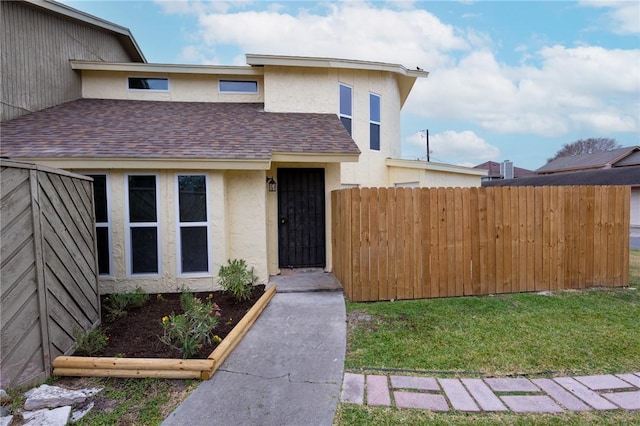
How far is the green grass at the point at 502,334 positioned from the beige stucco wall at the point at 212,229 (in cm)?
264

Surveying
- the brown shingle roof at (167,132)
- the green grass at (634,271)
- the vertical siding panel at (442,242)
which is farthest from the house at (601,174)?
the brown shingle roof at (167,132)

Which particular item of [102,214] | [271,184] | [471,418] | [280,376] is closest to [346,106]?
[271,184]

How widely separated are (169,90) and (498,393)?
10469 mm

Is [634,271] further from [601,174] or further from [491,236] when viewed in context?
[601,174]

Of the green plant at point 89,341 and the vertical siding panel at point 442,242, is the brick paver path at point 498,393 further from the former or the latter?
the green plant at point 89,341

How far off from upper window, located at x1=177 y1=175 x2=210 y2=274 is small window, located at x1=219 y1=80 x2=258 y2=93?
179 inches

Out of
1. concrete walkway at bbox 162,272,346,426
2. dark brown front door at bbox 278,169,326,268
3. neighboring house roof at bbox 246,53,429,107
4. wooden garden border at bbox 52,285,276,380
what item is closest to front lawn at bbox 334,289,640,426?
concrete walkway at bbox 162,272,346,426

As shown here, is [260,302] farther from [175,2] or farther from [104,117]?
[175,2]

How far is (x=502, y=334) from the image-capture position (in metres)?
4.17

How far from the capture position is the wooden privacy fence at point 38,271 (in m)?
2.89

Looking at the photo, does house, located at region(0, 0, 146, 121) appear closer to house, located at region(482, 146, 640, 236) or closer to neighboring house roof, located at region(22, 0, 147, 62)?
neighboring house roof, located at region(22, 0, 147, 62)

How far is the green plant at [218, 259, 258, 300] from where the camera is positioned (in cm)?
554

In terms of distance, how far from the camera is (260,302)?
5.25 metres

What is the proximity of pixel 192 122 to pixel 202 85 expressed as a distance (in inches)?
93.7
